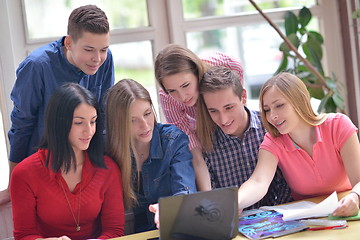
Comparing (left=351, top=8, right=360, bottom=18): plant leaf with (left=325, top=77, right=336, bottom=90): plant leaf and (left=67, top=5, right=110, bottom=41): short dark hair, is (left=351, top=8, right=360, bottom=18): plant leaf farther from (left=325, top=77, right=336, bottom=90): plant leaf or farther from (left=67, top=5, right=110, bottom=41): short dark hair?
(left=67, top=5, right=110, bottom=41): short dark hair

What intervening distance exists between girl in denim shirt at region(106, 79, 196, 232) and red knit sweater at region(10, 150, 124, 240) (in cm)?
8

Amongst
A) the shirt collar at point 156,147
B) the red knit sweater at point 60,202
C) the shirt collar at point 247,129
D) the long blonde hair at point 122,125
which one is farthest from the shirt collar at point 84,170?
the shirt collar at point 247,129

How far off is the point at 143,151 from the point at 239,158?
0.44 m

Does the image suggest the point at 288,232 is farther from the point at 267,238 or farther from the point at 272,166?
the point at 272,166

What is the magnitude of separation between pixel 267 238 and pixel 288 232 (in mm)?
82

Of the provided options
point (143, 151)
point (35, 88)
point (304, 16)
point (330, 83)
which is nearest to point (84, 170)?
point (143, 151)

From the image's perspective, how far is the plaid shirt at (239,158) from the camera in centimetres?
242

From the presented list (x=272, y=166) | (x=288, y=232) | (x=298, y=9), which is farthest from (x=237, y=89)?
(x=298, y=9)

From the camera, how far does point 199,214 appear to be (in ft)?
5.82

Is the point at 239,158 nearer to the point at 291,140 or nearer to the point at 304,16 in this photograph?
the point at 291,140

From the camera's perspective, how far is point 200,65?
2.32 metres

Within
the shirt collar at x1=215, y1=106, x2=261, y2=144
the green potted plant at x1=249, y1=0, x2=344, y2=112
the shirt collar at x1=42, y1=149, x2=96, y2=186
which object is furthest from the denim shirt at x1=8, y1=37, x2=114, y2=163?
the green potted plant at x1=249, y1=0, x2=344, y2=112

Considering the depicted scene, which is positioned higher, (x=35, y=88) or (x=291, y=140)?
(x=35, y=88)

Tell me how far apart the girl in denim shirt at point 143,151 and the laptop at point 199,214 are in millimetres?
417
